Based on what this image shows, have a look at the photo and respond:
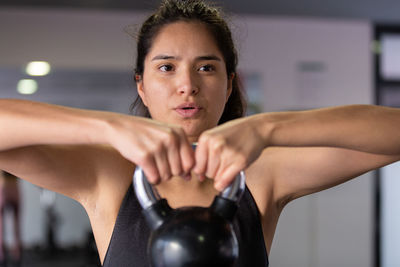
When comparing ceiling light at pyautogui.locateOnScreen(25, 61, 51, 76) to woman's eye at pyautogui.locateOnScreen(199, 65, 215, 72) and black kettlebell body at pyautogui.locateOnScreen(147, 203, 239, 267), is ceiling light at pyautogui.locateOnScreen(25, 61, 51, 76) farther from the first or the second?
black kettlebell body at pyautogui.locateOnScreen(147, 203, 239, 267)

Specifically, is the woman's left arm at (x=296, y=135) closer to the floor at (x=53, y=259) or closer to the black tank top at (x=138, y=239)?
the black tank top at (x=138, y=239)

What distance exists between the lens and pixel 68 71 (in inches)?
180

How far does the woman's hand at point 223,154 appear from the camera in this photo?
71 cm

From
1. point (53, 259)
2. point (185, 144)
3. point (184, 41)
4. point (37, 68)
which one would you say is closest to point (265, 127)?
point (185, 144)

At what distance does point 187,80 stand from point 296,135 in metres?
0.31

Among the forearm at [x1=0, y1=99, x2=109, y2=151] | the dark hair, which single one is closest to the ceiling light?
the dark hair

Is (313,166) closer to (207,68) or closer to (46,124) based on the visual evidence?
(207,68)

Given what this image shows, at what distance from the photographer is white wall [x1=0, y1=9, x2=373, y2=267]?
4.70 meters

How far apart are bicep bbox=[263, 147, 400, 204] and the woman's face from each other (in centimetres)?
24

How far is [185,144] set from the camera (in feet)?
2.35

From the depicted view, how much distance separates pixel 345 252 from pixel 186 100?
4.22 meters

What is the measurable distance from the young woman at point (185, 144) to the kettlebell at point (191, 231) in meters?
0.03

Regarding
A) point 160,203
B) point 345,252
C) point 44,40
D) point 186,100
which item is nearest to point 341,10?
point 345,252

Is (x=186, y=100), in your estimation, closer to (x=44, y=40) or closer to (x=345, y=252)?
(x=44, y=40)
